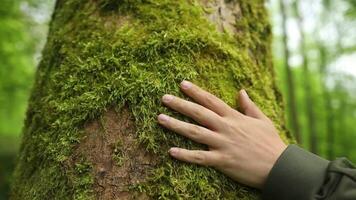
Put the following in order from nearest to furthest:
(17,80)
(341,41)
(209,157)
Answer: (209,157) < (17,80) < (341,41)

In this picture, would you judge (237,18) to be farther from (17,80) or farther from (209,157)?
(17,80)

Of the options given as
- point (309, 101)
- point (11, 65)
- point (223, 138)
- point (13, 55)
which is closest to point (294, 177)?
point (223, 138)

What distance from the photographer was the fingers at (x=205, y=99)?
1.73m

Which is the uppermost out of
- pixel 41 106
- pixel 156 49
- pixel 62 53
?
pixel 156 49

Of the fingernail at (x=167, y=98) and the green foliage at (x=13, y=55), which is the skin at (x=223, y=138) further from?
the green foliage at (x=13, y=55)

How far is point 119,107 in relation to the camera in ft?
5.57

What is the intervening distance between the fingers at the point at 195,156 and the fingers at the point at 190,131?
4cm

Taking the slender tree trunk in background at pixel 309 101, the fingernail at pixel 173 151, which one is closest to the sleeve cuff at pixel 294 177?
the fingernail at pixel 173 151

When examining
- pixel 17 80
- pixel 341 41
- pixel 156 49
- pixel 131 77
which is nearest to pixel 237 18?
pixel 156 49

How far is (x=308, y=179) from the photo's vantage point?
1630mm

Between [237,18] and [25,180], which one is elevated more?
[237,18]

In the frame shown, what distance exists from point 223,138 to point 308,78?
15926 mm

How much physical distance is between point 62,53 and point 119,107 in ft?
1.72

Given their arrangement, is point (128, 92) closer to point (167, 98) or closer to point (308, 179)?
point (167, 98)
